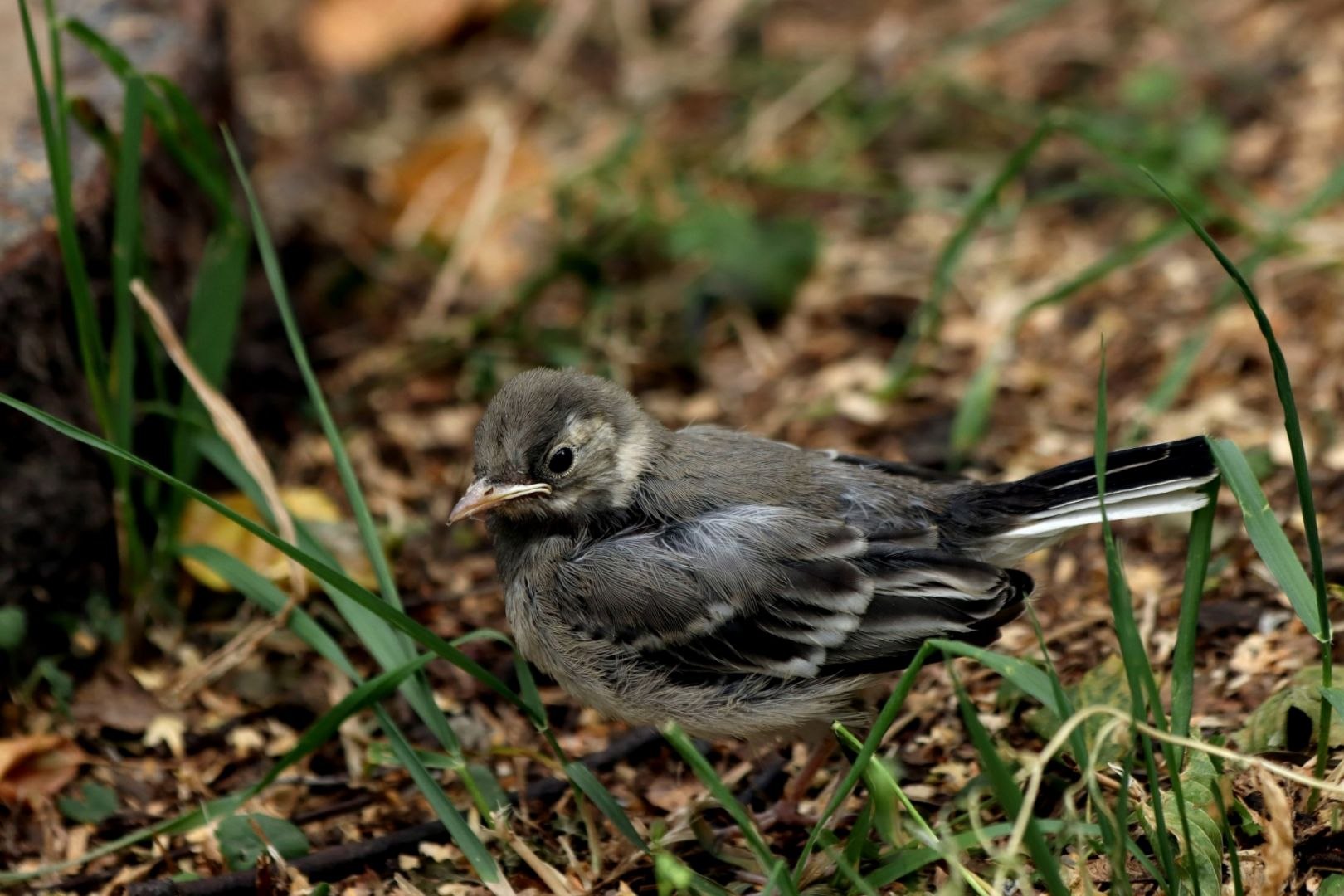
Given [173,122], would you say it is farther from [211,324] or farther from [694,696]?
[694,696]

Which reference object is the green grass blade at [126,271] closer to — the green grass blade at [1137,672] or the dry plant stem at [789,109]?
the green grass blade at [1137,672]

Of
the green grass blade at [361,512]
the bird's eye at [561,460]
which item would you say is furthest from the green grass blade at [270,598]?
the bird's eye at [561,460]

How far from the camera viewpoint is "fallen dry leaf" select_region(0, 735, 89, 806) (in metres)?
3.63

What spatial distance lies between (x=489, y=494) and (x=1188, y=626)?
5.21 ft

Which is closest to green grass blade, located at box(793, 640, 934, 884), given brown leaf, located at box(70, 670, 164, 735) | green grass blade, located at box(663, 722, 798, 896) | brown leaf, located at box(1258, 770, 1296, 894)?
green grass blade, located at box(663, 722, 798, 896)

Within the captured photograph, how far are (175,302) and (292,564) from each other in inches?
49.0

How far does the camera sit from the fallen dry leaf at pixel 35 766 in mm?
3635

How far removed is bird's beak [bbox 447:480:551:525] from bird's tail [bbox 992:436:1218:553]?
111cm

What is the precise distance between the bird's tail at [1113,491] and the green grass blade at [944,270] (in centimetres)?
131

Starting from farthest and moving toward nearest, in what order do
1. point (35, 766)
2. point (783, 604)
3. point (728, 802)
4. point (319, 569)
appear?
point (35, 766)
point (783, 604)
point (319, 569)
point (728, 802)

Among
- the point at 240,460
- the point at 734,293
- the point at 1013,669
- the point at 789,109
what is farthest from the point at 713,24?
the point at 1013,669

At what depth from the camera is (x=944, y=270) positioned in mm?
4801

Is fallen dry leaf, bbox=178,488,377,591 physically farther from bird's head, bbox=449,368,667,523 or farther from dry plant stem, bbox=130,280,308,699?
bird's head, bbox=449,368,667,523

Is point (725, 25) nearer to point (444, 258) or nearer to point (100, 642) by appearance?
point (444, 258)
